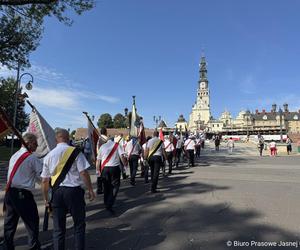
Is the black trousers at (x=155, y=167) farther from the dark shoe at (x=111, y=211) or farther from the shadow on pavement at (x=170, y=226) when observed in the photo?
the dark shoe at (x=111, y=211)

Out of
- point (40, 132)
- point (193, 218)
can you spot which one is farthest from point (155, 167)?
point (40, 132)

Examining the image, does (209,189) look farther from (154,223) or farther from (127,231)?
(127,231)

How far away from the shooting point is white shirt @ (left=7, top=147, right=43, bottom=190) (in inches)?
212

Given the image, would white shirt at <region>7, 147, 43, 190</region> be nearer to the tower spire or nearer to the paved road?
the paved road

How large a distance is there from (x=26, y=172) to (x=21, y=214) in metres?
0.61

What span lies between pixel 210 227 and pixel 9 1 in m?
15.5

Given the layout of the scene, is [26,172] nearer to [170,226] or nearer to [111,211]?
[170,226]

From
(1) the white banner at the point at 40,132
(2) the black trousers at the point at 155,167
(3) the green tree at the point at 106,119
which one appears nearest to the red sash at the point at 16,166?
(1) the white banner at the point at 40,132

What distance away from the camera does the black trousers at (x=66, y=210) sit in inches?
195

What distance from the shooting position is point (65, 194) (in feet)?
16.5

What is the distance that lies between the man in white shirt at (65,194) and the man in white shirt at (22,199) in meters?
0.26

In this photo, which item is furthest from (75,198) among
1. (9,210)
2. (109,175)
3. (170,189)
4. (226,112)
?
(226,112)

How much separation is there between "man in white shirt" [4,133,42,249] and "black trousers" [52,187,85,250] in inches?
21.9

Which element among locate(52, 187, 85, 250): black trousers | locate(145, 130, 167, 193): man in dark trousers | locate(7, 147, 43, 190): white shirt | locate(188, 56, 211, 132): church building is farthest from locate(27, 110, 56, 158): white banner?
locate(188, 56, 211, 132): church building
